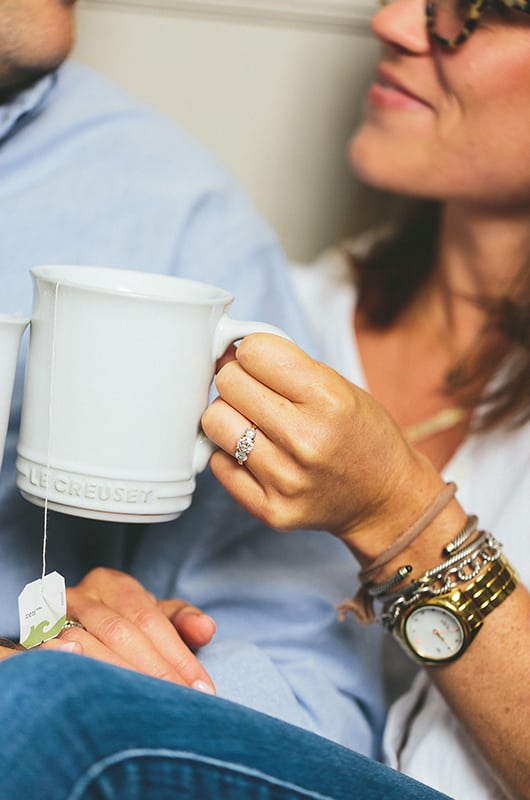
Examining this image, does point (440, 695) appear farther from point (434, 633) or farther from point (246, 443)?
point (246, 443)

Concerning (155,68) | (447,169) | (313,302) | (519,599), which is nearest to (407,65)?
(447,169)

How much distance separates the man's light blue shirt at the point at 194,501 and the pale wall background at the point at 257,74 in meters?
0.48

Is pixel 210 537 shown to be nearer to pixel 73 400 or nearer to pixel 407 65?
pixel 73 400

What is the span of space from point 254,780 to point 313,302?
85 cm

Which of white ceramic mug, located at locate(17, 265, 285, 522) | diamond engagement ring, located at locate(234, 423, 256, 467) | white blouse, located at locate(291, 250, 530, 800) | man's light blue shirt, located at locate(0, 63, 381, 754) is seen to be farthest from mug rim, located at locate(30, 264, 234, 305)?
white blouse, located at locate(291, 250, 530, 800)

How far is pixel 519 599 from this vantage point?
933 millimetres

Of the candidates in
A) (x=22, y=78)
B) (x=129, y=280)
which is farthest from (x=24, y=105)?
(x=129, y=280)

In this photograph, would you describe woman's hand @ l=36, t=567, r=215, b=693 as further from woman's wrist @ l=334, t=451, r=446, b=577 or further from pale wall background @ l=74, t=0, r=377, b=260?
pale wall background @ l=74, t=0, r=377, b=260

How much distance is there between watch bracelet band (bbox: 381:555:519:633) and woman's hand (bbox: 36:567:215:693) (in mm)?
205

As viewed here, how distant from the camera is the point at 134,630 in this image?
0.84 metres

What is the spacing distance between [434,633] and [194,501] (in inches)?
11.6

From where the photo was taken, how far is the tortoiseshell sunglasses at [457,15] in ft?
3.51

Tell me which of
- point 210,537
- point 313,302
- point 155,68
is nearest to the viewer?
point 210,537

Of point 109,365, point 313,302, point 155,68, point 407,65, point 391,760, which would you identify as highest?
point 407,65
